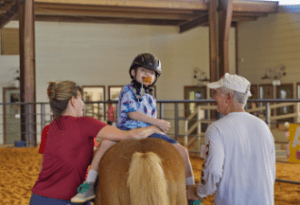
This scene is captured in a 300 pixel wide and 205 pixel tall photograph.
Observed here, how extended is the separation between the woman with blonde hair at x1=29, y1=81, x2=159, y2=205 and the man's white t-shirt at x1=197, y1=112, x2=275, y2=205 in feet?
1.72

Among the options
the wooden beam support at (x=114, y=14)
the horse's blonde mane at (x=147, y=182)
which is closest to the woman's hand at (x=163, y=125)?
the horse's blonde mane at (x=147, y=182)

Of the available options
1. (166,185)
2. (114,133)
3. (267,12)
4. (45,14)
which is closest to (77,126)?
(114,133)

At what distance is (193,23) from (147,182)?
44.1 ft

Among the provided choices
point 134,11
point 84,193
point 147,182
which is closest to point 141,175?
point 147,182

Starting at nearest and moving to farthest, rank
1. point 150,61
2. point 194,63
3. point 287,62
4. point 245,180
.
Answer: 1. point 245,180
2. point 150,61
3. point 287,62
4. point 194,63

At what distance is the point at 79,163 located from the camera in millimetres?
1889

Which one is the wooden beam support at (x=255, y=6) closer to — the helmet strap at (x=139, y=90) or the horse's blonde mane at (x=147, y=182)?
the helmet strap at (x=139, y=90)

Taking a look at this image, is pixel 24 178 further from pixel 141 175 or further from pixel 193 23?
pixel 193 23

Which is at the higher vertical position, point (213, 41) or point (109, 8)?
point (109, 8)

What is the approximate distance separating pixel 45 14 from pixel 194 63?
637 centimetres

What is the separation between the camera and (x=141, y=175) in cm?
160

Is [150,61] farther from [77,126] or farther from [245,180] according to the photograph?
[245,180]

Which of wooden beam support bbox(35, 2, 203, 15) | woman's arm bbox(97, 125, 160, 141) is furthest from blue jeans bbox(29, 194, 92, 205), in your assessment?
wooden beam support bbox(35, 2, 203, 15)

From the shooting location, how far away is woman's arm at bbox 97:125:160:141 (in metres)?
1.86
